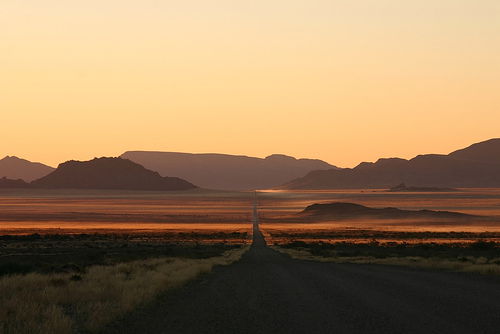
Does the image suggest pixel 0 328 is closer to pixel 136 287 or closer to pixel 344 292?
pixel 136 287

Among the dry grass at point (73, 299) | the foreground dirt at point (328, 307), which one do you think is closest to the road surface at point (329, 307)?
the foreground dirt at point (328, 307)

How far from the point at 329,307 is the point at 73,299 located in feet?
24.5

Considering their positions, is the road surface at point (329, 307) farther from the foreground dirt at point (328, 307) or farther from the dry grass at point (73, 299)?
the dry grass at point (73, 299)

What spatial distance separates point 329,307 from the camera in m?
20.5

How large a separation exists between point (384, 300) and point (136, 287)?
847cm

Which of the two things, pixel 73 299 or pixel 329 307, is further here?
pixel 73 299

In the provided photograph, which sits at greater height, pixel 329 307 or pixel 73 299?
pixel 73 299

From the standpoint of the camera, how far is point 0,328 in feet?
50.5

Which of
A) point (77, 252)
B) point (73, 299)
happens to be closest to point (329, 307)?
point (73, 299)

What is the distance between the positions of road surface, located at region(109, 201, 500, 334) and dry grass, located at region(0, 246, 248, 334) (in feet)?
1.98

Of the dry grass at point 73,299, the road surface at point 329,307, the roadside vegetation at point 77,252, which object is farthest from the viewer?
the roadside vegetation at point 77,252

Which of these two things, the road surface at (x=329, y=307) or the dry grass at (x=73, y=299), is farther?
the road surface at (x=329, y=307)

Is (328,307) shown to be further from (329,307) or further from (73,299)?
(73,299)

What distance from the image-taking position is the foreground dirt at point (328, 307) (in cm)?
1702
